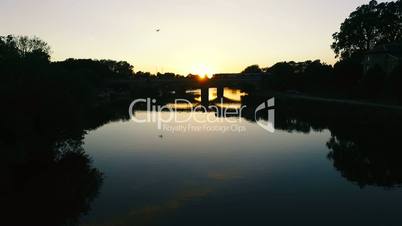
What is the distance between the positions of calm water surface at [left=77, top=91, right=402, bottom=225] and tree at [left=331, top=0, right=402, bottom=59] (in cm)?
5522

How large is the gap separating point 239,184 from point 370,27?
2910 inches

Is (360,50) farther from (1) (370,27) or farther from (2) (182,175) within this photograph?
(2) (182,175)

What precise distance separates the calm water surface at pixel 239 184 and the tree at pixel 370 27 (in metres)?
55.2

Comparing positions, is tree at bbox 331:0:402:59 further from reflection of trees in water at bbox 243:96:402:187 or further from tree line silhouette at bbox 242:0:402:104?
reflection of trees in water at bbox 243:96:402:187

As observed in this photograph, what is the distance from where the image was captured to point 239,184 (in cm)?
2467

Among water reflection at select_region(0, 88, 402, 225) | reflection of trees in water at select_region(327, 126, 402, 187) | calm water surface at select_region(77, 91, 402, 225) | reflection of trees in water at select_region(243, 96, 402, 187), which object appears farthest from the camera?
reflection of trees in water at select_region(243, 96, 402, 187)

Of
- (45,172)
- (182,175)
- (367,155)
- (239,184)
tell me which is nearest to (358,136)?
(367,155)

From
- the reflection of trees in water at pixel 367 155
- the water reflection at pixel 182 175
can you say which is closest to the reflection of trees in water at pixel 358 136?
the reflection of trees in water at pixel 367 155

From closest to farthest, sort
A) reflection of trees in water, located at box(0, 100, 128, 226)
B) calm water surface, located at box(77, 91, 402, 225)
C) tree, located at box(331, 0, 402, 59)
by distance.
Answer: calm water surface, located at box(77, 91, 402, 225) → reflection of trees in water, located at box(0, 100, 128, 226) → tree, located at box(331, 0, 402, 59)

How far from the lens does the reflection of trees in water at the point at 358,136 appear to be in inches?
1106

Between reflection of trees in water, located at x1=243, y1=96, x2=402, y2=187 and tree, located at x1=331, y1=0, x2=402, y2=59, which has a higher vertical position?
tree, located at x1=331, y1=0, x2=402, y2=59

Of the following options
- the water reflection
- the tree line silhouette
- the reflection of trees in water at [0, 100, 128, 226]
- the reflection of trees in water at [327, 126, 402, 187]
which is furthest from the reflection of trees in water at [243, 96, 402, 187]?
the reflection of trees in water at [0, 100, 128, 226]

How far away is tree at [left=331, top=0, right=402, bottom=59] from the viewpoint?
86.5m

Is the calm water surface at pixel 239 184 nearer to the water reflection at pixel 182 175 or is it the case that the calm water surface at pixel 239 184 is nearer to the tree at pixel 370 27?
the water reflection at pixel 182 175
